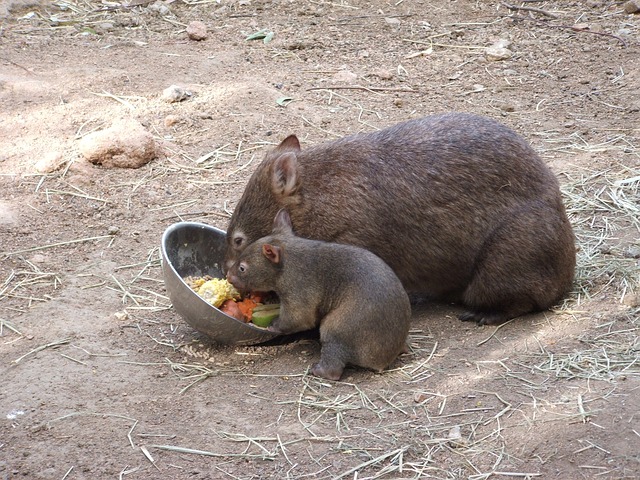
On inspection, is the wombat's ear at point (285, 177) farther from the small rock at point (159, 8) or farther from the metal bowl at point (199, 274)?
the small rock at point (159, 8)

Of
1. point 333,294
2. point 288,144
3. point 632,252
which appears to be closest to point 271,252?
point 333,294

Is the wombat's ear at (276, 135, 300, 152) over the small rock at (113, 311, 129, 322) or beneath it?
over

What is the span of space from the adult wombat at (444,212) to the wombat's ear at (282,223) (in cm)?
11

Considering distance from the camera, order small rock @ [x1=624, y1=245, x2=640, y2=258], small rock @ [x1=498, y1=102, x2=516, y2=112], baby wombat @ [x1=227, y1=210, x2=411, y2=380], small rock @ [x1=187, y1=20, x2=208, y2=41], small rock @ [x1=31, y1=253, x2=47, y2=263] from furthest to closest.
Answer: small rock @ [x1=187, y1=20, x2=208, y2=41] → small rock @ [x1=498, y1=102, x2=516, y2=112] → small rock @ [x1=31, y1=253, x2=47, y2=263] → small rock @ [x1=624, y1=245, x2=640, y2=258] → baby wombat @ [x1=227, y1=210, x2=411, y2=380]

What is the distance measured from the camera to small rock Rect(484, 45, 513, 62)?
9305 mm

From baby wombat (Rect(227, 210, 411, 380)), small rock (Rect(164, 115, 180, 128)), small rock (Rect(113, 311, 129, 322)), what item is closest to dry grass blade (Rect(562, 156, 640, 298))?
baby wombat (Rect(227, 210, 411, 380))

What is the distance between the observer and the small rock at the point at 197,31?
9.59 meters

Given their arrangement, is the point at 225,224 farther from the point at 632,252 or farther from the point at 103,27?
the point at 103,27

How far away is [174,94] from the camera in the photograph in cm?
809

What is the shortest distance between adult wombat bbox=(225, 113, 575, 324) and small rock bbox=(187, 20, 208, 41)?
441 cm

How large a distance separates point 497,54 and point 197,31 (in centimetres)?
310

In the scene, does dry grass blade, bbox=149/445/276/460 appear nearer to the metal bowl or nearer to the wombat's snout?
the metal bowl

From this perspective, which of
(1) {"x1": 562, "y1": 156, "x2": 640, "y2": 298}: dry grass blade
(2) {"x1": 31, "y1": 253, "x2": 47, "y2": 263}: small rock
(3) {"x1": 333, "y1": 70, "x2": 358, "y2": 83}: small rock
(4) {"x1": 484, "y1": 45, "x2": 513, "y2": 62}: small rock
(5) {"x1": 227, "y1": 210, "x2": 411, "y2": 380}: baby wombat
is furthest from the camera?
(4) {"x1": 484, "y1": 45, "x2": 513, "y2": 62}: small rock

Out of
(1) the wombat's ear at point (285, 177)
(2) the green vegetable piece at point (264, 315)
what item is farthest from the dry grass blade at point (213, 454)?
(1) the wombat's ear at point (285, 177)
